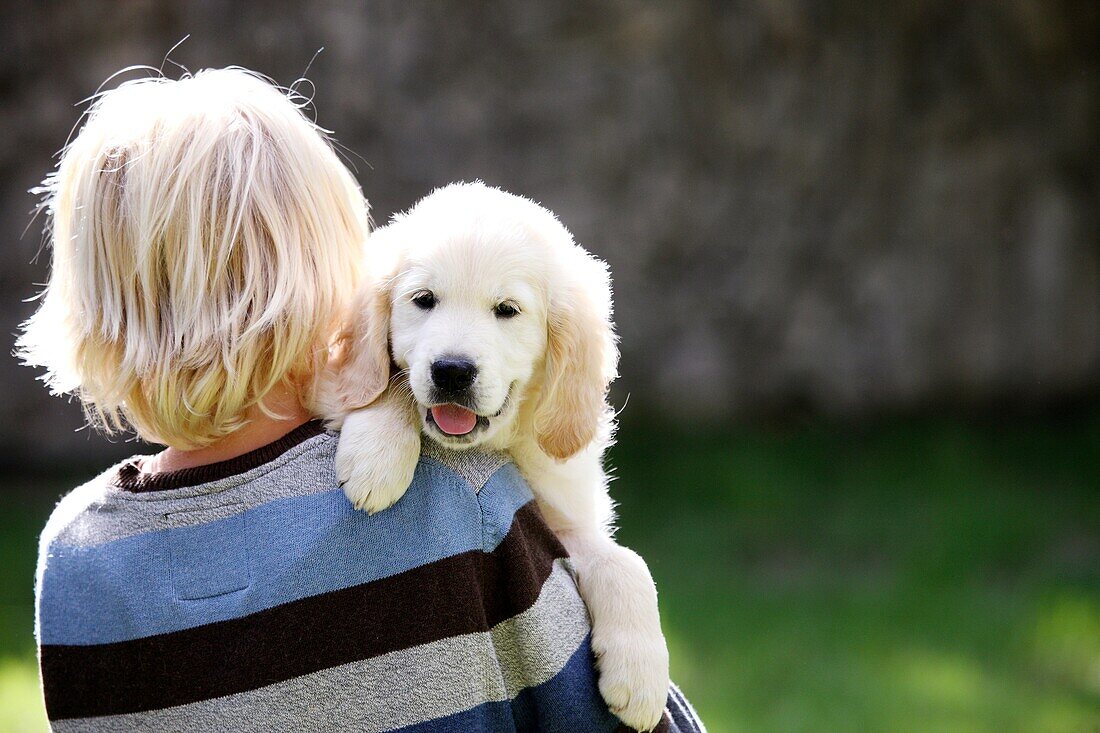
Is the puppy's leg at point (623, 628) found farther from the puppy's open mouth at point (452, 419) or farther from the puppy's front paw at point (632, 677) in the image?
the puppy's open mouth at point (452, 419)

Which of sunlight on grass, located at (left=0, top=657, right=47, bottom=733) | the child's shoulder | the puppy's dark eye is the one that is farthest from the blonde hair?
sunlight on grass, located at (left=0, top=657, right=47, bottom=733)

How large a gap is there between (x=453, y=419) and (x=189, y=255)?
531 millimetres

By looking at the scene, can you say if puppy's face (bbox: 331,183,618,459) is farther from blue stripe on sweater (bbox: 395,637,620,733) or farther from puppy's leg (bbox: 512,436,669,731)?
blue stripe on sweater (bbox: 395,637,620,733)

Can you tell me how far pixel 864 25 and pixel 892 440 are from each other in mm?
2399

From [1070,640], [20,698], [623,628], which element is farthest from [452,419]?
[1070,640]

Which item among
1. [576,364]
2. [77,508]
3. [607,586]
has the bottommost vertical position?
[607,586]

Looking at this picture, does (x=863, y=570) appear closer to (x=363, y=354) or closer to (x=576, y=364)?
(x=576, y=364)

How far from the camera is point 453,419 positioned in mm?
2018

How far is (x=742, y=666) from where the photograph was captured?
4688mm

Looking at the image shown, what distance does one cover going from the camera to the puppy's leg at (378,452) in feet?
5.59

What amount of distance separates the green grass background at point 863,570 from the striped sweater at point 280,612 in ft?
9.15

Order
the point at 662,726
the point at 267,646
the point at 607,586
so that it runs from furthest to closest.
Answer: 1. the point at 607,586
2. the point at 662,726
3. the point at 267,646

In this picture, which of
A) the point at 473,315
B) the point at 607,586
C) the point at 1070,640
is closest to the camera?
the point at 607,586

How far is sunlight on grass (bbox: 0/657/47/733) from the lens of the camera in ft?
13.7
